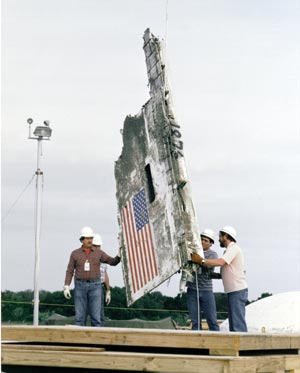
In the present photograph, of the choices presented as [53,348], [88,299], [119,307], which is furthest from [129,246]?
[119,307]

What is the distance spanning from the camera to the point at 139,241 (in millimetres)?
12234

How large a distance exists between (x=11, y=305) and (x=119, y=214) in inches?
640

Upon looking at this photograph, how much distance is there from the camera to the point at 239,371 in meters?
7.59

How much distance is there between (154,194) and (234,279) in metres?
1.53

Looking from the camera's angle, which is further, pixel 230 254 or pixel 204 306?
pixel 204 306

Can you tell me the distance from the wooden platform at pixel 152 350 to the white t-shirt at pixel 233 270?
6.78ft

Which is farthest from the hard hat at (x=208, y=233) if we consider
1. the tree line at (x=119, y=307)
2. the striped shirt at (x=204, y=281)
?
the tree line at (x=119, y=307)

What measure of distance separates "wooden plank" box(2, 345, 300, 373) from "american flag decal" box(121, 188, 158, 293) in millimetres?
3531

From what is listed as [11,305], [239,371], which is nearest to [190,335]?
[239,371]

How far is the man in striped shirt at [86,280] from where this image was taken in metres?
12.6

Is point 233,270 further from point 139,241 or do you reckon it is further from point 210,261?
point 139,241

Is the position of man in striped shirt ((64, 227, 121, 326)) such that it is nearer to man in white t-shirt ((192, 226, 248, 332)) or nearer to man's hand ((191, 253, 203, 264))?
man's hand ((191, 253, 203, 264))

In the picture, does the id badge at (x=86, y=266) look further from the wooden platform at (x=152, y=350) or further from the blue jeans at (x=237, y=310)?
the wooden platform at (x=152, y=350)

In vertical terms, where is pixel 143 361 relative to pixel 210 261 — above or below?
below
